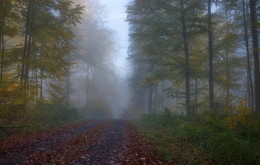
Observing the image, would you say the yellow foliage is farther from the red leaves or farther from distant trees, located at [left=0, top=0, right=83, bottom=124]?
distant trees, located at [left=0, top=0, right=83, bottom=124]

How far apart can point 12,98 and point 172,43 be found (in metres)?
11.9

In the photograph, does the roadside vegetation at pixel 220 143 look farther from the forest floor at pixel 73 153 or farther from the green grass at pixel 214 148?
the forest floor at pixel 73 153

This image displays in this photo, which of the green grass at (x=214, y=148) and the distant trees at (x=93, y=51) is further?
the distant trees at (x=93, y=51)

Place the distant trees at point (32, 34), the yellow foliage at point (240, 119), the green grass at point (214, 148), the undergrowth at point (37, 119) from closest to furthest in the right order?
the green grass at point (214, 148) → the yellow foliage at point (240, 119) → the undergrowth at point (37, 119) → the distant trees at point (32, 34)

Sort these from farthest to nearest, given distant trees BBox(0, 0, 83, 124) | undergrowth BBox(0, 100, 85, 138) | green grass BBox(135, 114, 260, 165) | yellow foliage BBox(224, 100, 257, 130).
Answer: distant trees BBox(0, 0, 83, 124) < undergrowth BBox(0, 100, 85, 138) < yellow foliage BBox(224, 100, 257, 130) < green grass BBox(135, 114, 260, 165)

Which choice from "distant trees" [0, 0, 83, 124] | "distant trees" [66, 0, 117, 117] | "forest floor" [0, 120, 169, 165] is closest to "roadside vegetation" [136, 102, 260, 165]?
"forest floor" [0, 120, 169, 165]

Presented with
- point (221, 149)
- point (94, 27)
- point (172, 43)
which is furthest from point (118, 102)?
point (221, 149)

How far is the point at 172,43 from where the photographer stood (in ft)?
53.5

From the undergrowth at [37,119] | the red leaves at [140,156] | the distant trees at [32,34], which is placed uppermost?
the distant trees at [32,34]

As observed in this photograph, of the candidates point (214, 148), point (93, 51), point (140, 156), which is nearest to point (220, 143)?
point (214, 148)

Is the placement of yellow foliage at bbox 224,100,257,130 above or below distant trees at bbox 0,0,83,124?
below

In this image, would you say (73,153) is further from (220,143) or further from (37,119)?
(37,119)

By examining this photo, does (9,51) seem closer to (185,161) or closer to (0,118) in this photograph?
(0,118)

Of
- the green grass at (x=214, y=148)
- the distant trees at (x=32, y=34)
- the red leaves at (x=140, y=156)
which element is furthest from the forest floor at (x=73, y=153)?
the distant trees at (x=32, y=34)
